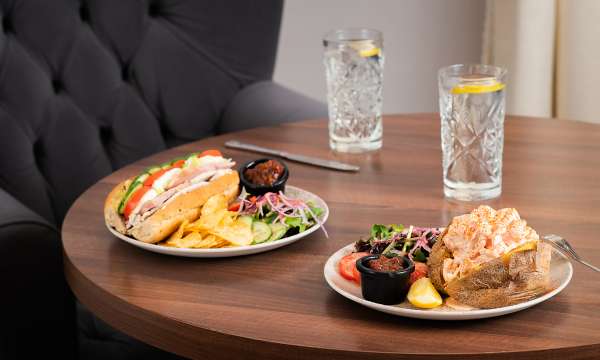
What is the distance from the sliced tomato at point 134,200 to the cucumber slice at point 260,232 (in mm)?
155

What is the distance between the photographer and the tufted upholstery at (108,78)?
2102 millimetres

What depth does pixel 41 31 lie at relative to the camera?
213 cm

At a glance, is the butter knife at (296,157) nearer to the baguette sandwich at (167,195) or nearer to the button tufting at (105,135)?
the baguette sandwich at (167,195)

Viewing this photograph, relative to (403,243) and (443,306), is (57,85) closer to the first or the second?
(403,243)

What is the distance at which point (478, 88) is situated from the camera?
1.29m

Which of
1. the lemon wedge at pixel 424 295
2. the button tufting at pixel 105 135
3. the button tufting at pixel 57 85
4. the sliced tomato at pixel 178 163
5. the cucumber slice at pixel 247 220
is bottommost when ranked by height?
the button tufting at pixel 105 135

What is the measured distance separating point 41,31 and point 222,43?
456 millimetres

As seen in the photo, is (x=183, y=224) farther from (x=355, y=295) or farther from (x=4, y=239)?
(x=4, y=239)

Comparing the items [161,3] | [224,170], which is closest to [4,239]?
[224,170]

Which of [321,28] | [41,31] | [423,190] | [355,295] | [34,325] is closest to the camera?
[355,295]

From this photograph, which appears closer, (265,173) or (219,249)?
(219,249)

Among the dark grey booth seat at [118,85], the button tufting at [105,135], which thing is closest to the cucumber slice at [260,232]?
the dark grey booth seat at [118,85]

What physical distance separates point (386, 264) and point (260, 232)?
23 centimetres

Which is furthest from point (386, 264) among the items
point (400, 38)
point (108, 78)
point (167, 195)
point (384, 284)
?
point (400, 38)
